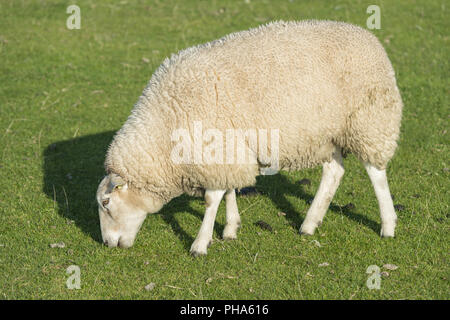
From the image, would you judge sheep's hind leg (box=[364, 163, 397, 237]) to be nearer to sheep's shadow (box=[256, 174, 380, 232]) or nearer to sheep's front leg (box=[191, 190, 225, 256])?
sheep's shadow (box=[256, 174, 380, 232])

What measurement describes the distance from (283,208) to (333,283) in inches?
76.9

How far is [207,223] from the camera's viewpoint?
6.29 meters

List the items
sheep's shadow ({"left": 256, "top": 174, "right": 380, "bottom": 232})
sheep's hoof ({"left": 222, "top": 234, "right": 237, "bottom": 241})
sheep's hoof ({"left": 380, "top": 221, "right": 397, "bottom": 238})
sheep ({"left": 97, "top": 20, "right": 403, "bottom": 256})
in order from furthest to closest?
sheep's shadow ({"left": 256, "top": 174, "right": 380, "bottom": 232}), sheep's hoof ({"left": 222, "top": 234, "right": 237, "bottom": 241}), sheep's hoof ({"left": 380, "top": 221, "right": 397, "bottom": 238}), sheep ({"left": 97, "top": 20, "right": 403, "bottom": 256})

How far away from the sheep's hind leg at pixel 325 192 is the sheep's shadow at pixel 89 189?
31 cm

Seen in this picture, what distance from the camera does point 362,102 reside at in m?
6.06

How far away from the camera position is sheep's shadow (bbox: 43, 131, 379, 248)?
285 inches

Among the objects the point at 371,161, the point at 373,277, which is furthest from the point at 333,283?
the point at 371,161

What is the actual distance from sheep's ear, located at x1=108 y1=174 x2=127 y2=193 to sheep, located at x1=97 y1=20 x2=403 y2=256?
1cm

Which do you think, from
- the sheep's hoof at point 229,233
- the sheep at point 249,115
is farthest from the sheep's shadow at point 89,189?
the sheep at point 249,115

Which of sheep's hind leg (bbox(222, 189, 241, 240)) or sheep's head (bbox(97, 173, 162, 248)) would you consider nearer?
sheep's head (bbox(97, 173, 162, 248))

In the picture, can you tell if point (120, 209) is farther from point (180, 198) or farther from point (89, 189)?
point (89, 189)

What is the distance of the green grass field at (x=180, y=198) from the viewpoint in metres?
5.90

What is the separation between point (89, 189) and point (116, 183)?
7.56 ft

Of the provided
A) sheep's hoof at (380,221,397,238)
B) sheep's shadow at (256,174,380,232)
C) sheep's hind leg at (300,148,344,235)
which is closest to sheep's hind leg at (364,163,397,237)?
sheep's hoof at (380,221,397,238)
